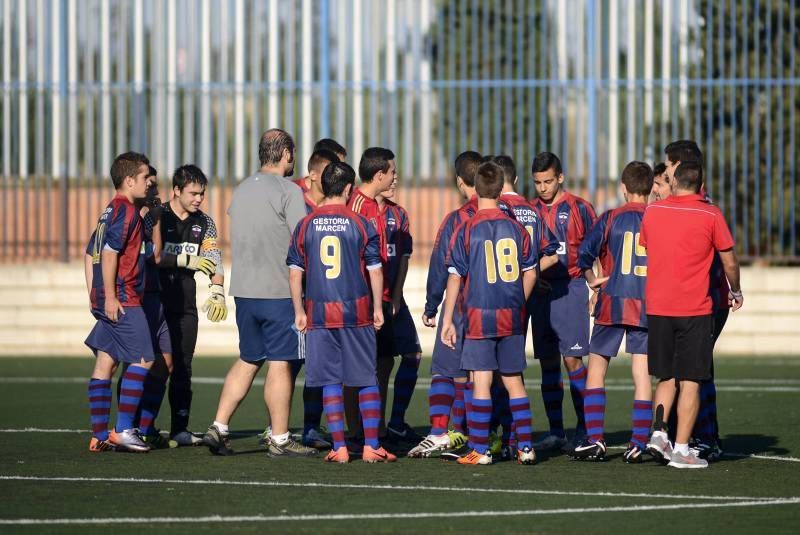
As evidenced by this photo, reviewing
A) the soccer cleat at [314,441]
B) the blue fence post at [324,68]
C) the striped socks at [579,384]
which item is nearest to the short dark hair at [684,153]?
the striped socks at [579,384]

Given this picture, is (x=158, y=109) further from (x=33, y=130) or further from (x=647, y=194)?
(x=647, y=194)

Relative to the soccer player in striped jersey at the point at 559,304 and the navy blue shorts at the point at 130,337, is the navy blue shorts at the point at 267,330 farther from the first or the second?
the soccer player in striped jersey at the point at 559,304

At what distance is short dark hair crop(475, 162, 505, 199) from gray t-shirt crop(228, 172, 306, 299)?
121 centimetres

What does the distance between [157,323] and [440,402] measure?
1.94m

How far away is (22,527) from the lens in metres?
6.86

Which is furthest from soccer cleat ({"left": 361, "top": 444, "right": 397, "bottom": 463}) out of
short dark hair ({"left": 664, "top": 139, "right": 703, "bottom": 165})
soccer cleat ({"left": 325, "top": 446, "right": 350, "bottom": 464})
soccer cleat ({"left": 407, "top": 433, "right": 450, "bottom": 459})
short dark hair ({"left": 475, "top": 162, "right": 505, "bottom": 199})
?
short dark hair ({"left": 664, "top": 139, "right": 703, "bottom": 165})

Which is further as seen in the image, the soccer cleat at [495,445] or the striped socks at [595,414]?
the soccer cleat at [495,445]

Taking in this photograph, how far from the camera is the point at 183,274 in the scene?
992cm

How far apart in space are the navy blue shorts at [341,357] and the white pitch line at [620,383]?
15.8 feet

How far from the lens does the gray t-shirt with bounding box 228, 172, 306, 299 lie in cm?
931

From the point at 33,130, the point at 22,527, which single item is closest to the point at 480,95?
the point at 33,130

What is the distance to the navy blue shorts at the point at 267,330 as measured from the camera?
9266 mm

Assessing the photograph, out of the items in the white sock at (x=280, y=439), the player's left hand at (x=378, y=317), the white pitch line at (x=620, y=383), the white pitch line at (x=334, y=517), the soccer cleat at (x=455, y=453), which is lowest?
the white pitch line at (x=620, y=383)

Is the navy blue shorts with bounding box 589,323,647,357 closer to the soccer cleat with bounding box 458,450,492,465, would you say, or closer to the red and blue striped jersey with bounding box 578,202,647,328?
the red and blue striped jersey with bounding box 578,202,647,328
